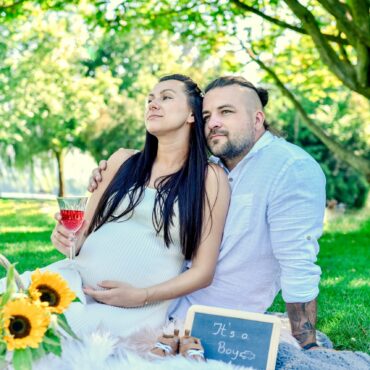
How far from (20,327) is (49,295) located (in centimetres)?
19

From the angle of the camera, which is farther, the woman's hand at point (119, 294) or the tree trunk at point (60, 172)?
the tree trunk at point (60, 172)

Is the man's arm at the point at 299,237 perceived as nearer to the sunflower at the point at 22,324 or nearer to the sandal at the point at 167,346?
the sandal at the point at 167,346

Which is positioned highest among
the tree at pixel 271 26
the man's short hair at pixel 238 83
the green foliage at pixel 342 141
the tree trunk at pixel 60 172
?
the tree at pixel 271 26

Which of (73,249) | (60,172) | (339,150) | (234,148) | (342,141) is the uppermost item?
(234,148)

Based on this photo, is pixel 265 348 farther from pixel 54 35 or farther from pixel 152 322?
pixel 54 35

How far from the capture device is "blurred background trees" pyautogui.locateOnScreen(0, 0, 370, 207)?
1031 centimetres

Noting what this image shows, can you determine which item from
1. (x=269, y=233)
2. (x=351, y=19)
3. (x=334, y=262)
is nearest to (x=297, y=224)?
(x=269, y=233)

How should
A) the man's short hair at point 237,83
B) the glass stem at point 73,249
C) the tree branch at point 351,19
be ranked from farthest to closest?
1. the tree branch at point 351,19
2. the man's short hair at point 237,83
3. the glass stem at point 73,249

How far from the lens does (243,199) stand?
12.0 ft

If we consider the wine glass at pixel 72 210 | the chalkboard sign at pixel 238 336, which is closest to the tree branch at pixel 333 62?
the wine glass at pixel 72 210

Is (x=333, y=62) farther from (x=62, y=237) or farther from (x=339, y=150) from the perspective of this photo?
(x=62, y=237)

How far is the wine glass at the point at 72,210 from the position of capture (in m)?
3.32

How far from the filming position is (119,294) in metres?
3.40

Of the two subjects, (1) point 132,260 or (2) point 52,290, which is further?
(1) point 132,260
